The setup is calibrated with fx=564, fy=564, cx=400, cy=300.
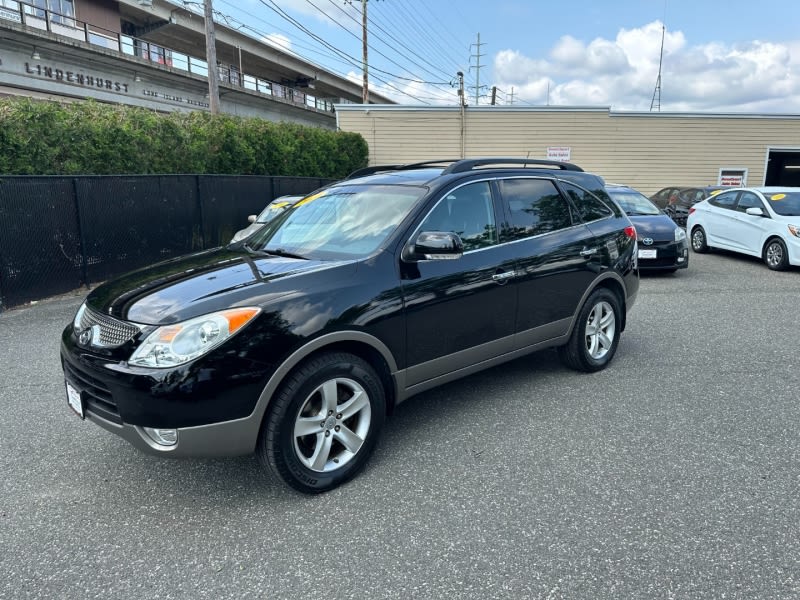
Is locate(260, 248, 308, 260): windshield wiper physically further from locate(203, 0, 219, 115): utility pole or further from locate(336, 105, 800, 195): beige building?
locate(336, 105, 800, 195): beige building

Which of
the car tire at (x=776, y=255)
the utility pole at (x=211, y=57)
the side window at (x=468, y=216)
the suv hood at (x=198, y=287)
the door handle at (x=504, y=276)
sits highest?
the utility pole at (x=211, y=57)

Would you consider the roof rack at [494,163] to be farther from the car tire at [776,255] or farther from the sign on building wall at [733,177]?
the sign on building wall at [733,177]

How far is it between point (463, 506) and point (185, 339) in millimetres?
1672

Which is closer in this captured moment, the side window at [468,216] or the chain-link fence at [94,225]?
the side window at [468,216]

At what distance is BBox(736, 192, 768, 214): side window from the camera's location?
36.6 ft

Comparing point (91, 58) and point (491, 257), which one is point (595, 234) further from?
point (91, 58)

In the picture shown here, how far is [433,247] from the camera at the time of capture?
3.39 meters

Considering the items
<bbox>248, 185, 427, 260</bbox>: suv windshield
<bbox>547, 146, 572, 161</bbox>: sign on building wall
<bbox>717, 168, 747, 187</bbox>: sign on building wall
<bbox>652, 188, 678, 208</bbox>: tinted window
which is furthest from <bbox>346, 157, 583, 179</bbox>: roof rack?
<bbox>717, 168, 747, 187</bbox>: sign on building wall

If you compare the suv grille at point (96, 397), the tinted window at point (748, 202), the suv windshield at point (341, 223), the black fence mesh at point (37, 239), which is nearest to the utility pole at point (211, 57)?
the black fence mesh at point (37, 239)

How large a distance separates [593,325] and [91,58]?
26038mm

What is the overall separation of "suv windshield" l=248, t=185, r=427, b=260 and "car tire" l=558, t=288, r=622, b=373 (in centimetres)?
196

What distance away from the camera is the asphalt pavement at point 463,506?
8.09ft

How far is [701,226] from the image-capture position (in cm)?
1279

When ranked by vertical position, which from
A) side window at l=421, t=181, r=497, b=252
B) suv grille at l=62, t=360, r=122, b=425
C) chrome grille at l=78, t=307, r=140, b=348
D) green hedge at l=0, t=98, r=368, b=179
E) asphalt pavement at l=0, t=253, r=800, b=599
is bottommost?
Answer: asphalt pavement at l=0, t=253, r=800, b=599
